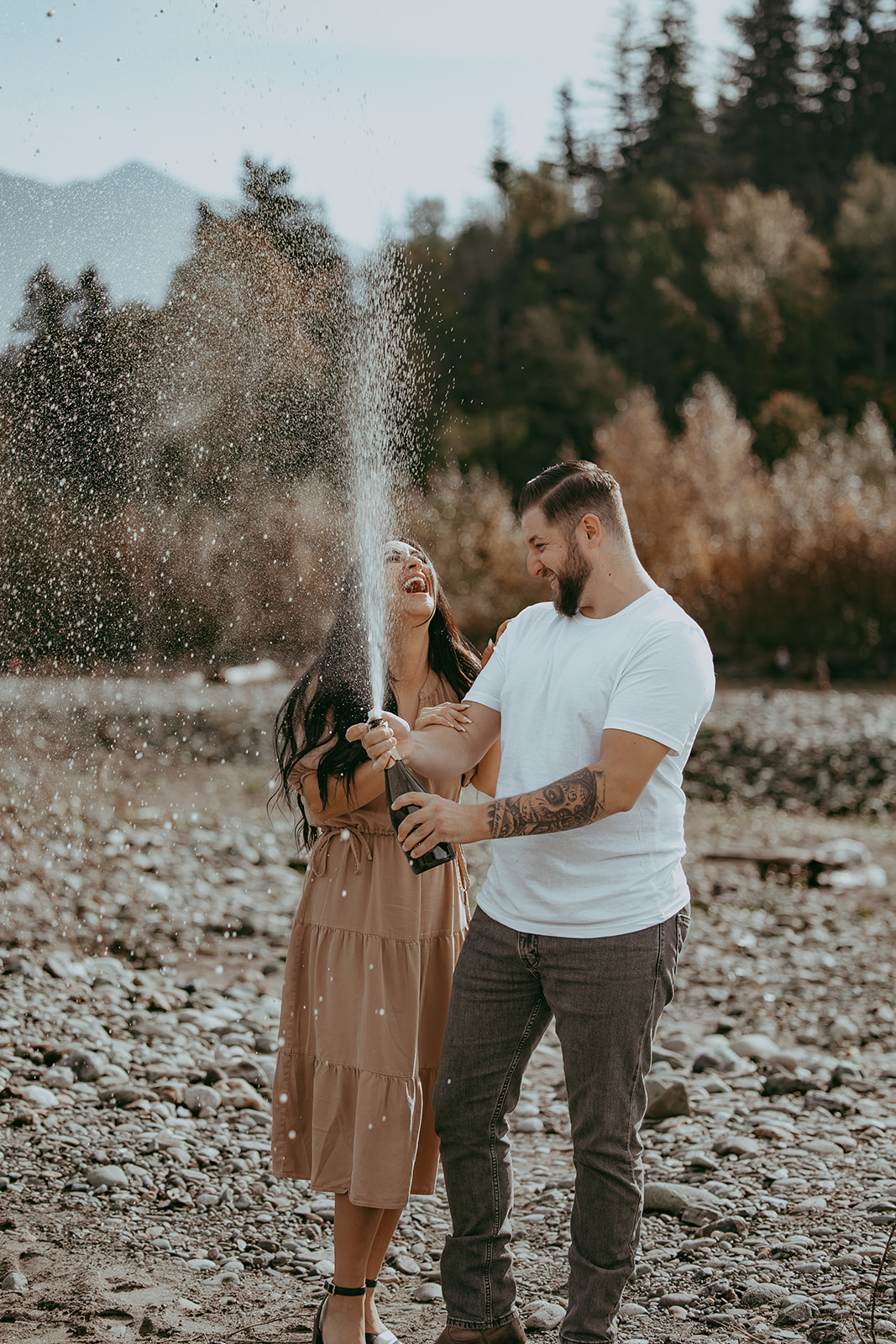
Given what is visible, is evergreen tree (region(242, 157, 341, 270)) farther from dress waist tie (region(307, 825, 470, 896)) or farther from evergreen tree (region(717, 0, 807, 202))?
evergreen tree (region(717, 0, 807, 202))

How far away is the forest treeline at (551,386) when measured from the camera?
6.96 metres

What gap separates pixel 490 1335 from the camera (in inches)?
122

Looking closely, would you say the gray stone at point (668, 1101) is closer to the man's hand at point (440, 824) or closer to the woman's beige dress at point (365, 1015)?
the woman's beige dress at point (365, 1015)

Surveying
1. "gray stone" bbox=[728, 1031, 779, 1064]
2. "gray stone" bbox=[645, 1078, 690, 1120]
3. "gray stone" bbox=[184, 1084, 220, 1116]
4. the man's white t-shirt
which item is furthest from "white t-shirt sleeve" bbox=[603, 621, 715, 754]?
"gray stone" bbox=[728, 1031, 779, 1064]

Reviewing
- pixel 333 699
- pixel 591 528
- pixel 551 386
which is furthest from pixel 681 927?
pixel 551 386

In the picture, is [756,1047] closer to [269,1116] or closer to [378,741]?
[269,1116]

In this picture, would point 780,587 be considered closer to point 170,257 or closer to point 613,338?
point 170,257

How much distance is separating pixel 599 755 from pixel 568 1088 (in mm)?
862

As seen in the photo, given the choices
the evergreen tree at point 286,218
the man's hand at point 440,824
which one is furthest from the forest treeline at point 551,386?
the man's hand at point 440,824

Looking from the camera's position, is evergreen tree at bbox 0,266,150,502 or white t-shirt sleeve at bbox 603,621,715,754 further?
evergreen tree at bbox 0,266,150,502

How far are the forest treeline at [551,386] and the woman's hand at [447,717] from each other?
4.14ft

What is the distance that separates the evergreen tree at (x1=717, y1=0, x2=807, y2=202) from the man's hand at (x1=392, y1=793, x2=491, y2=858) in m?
88.8

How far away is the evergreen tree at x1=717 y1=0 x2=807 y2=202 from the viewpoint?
260ft

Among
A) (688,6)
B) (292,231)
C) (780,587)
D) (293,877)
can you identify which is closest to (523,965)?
(292,231)
